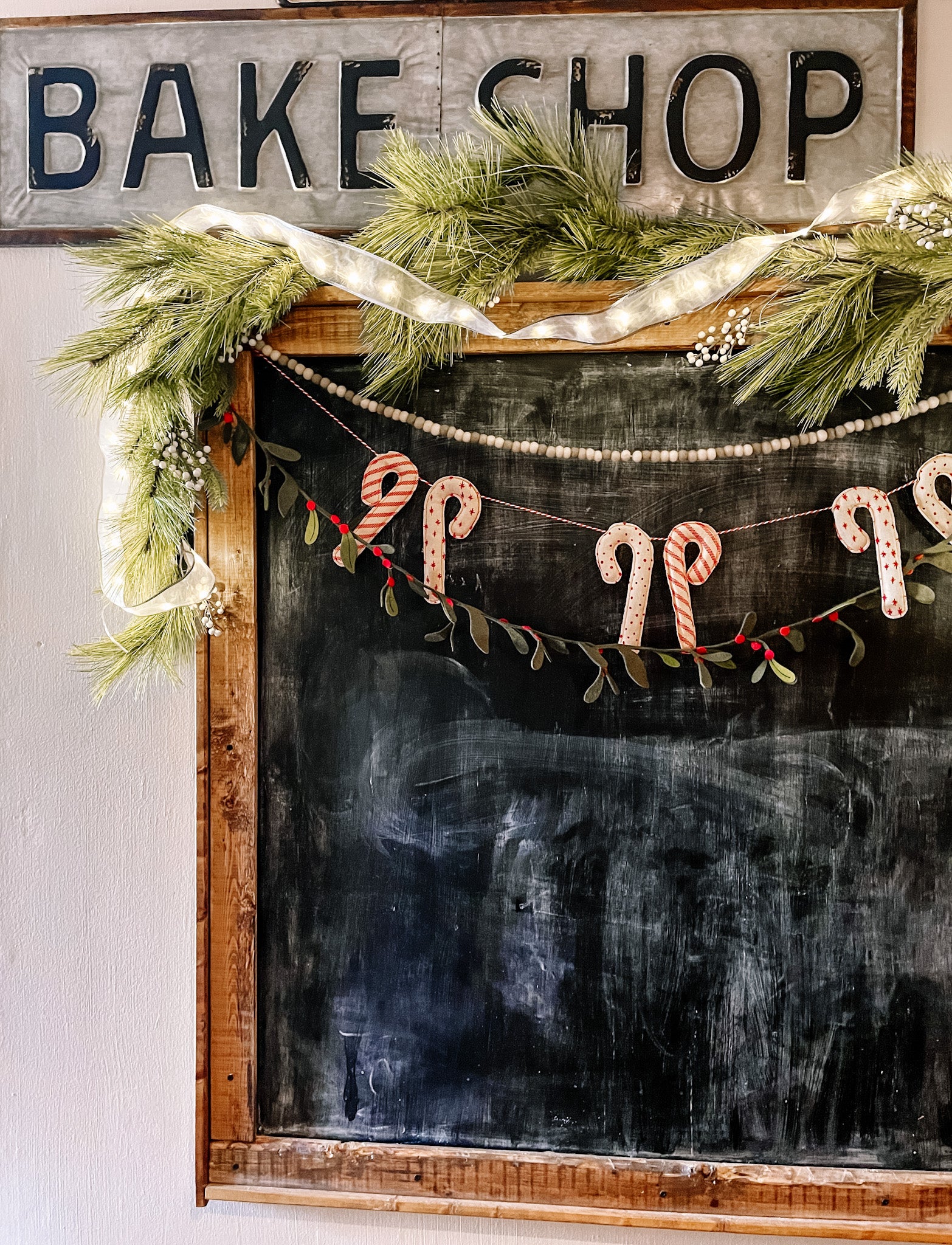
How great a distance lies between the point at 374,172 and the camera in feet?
3.35

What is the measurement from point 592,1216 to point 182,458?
1.02 metres

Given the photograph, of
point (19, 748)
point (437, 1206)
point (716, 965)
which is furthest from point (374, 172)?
point (437, 1206)

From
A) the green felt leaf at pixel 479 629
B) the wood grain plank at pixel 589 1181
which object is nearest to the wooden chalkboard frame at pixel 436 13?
the green felt leaf at pixel 479 629

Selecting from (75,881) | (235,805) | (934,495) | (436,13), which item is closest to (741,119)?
(436,13)

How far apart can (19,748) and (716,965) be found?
0.92 m

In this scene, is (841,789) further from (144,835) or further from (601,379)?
(144,835)

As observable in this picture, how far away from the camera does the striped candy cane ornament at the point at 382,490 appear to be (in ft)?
3.25

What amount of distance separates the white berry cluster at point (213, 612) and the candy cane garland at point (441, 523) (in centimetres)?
25

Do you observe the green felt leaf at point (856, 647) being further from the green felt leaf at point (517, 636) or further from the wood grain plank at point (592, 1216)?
the wood grain plank at point (592, 1216)

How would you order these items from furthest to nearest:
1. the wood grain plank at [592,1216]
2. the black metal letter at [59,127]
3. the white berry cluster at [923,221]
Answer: the black metal letter at [59,127] < the wood grain plank at [592,1216] < the white berry cluster at [923,221]

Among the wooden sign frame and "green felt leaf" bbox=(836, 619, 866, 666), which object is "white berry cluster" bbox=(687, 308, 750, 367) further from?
"green felt leaf" bbox=(836, 619, 866, 666)

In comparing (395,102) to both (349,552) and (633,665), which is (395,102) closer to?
(349,552)

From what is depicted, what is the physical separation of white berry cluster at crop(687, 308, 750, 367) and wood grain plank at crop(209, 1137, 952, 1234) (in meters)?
0.94

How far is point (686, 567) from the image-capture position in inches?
38.3
